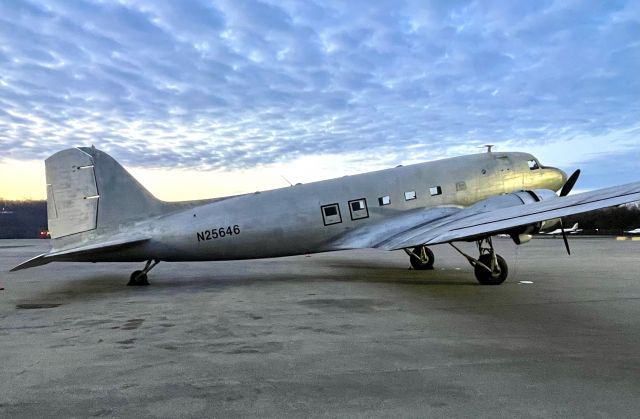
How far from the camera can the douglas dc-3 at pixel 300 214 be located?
42.5 feet

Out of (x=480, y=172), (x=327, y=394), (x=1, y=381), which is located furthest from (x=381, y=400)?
(x=480, y=172)

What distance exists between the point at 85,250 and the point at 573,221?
12340cm

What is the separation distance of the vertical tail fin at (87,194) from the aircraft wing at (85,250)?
0.88 metres

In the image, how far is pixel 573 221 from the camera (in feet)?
380

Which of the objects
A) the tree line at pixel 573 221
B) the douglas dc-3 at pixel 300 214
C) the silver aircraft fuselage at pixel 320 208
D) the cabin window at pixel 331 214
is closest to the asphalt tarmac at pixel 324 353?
the douglas dc-3 at pixel 300 214

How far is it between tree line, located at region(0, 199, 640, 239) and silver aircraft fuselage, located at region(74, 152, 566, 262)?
227 ft

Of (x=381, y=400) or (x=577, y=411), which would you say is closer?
(x=577, y=411)

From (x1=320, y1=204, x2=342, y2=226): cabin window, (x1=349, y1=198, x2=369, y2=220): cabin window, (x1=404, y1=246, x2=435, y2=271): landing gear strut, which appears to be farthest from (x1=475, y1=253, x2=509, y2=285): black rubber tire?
(x1=404, y1=246, x2=435, y2=271): landing gear strut

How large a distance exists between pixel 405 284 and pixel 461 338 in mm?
7069

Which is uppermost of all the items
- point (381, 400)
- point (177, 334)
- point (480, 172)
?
point (480, 172)

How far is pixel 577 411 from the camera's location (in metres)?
4.26

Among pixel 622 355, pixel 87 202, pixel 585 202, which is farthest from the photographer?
pixel 87 202

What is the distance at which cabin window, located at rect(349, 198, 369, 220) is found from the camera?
1516 cm

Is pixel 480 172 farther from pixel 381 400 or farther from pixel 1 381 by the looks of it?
pixel 1 381
